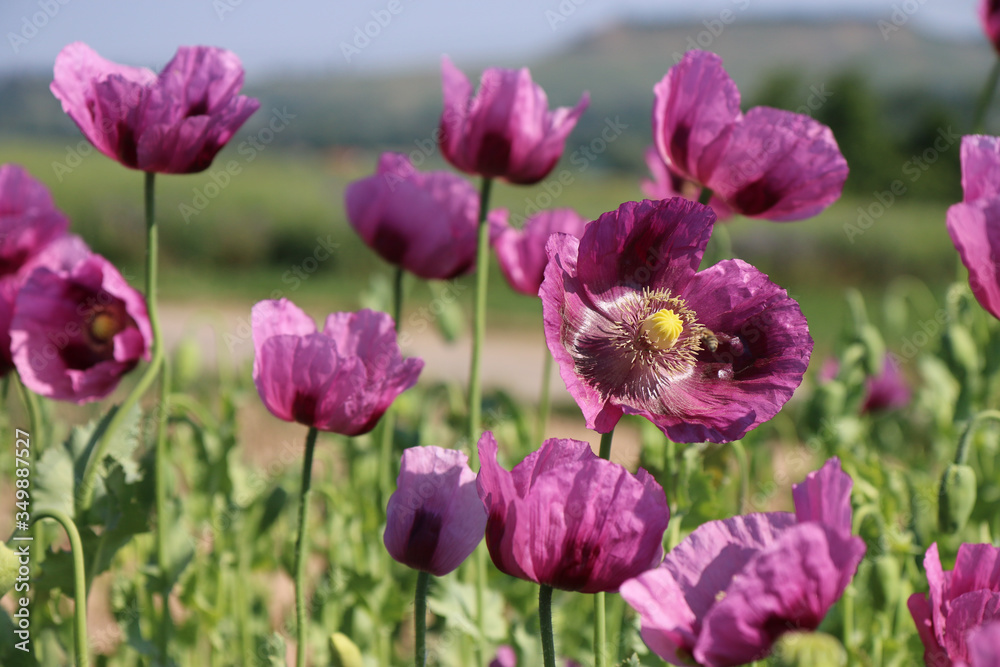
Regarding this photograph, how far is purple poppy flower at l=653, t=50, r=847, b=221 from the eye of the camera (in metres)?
1.02

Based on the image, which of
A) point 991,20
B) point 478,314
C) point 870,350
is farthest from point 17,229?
point 991,20

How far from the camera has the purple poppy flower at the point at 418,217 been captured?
1.46 metres

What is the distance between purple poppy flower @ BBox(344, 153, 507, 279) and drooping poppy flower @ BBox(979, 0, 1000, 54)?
36.3 inches

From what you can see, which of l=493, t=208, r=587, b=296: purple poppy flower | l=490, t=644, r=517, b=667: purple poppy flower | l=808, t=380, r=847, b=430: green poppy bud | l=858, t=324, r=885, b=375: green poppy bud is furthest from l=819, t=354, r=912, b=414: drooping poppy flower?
l=490, t=644, r=517, b=667: purple poppy flower

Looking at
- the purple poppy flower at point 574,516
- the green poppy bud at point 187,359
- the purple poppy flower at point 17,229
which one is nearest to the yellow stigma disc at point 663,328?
the purple poppy flower at point 574,516

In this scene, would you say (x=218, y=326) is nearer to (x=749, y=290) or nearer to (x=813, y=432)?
(x=813, y=432)

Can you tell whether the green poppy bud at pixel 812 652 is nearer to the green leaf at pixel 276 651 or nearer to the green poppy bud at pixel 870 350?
the green leaf at pixel 276 651

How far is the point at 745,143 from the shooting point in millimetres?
1024

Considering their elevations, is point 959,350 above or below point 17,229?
below

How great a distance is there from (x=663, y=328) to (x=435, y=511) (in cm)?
26

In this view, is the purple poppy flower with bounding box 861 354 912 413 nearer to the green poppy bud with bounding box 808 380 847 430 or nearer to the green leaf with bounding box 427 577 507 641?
the green poppy bud with bounding box 808 380 847 430

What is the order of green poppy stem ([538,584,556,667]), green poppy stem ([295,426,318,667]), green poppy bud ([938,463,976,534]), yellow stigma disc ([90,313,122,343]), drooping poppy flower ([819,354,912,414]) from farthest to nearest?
drooping poppy flower ([819,354,912,414]) → yellow stigma disc ([90,313,122,343]) → green poppy bud ([938,463,976,534]) → green poppy stem ([295,426,318,667]) → green poppy stem ([538,584,556,667])

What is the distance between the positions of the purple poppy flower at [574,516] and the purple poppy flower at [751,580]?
1.7 inches

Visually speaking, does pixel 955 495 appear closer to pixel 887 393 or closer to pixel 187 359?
pixel 187 359
